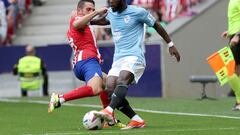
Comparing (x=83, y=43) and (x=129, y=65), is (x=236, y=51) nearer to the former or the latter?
(x=83, y=43)

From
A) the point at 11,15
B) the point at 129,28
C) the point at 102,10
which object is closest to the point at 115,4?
the point at 102,10

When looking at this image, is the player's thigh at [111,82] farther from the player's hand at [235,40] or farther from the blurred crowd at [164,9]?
the blurred crowd at [164,9]

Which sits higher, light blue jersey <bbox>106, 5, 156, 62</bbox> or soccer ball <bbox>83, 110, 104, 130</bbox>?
light blue jersey <bbox>106, 5, 156, 62</bbox>

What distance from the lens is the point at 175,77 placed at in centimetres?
2455

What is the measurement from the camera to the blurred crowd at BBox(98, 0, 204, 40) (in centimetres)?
2575

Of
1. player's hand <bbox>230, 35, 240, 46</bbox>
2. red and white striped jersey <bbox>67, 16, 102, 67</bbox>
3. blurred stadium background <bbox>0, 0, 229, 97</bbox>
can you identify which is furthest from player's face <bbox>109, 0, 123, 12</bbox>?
blurred stadium background <bbox>0, 0, 229, 97</bbox>

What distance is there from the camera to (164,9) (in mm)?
26281

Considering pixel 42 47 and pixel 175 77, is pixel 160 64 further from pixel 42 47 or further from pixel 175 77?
pixel 42 47

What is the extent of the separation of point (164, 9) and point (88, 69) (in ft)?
42.4

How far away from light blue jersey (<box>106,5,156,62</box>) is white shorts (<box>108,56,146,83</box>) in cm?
6

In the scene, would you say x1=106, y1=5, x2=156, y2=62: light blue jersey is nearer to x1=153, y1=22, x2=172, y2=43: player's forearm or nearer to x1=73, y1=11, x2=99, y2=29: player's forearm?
x1=153, y1=22, x2=172, y2=43: player's forearm

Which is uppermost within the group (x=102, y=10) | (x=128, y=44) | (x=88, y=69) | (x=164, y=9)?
(x=102, y=10)

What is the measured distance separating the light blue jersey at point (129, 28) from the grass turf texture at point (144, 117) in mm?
Result: 1095

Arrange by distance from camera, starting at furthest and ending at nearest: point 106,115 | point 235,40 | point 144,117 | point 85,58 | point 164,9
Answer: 1. point 164,9
2. point 235,40
3. point 144,117
4. point 85,58
5. point 106,115
